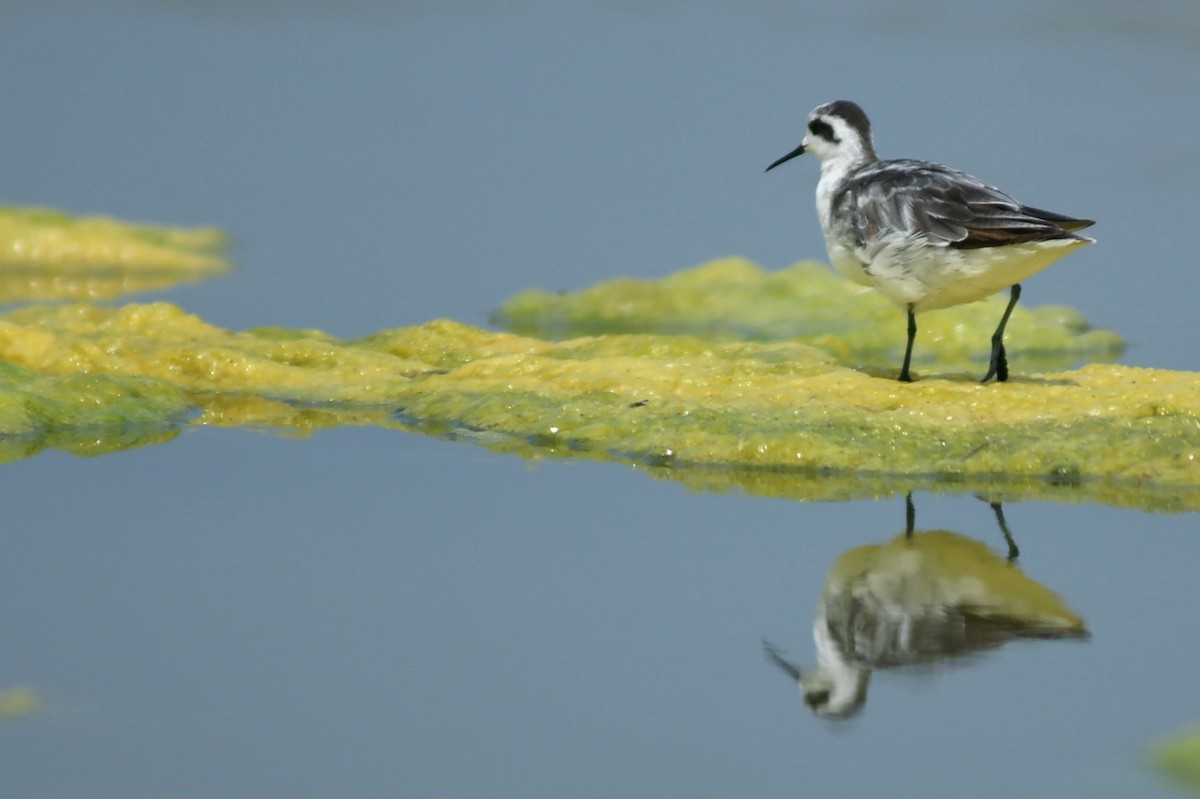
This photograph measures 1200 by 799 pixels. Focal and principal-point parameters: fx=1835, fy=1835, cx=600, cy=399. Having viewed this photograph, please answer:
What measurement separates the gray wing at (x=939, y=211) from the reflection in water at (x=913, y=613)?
194 cm

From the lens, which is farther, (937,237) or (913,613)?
(937,237)

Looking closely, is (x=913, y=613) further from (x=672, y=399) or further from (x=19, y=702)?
(x=672, y=399)

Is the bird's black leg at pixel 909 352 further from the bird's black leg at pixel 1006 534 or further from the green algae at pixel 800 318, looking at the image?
the bird's black leg at pixel 1006 534

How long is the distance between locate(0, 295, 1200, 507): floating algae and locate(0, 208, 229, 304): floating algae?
8.97ft

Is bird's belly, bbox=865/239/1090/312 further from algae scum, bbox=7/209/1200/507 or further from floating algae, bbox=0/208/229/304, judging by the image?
floating algae, bbox=0/208/229/304

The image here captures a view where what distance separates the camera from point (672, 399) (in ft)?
26.4

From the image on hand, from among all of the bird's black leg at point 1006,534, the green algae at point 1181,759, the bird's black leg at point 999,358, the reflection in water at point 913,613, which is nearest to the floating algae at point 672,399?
the bird's black leg at point 999,358

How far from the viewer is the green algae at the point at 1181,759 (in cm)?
421

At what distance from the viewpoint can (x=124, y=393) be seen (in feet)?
27.1

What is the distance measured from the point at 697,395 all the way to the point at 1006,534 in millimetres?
2141

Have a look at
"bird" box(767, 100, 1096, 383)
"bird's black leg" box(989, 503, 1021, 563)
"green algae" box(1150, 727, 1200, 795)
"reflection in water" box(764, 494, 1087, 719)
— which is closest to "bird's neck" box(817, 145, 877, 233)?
"bird" box(767, 100, 1096, 383)

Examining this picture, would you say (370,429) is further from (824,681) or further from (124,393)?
(824,681)

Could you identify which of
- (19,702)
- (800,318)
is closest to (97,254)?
(800,318)

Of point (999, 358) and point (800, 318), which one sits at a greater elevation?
point (800, 318)
